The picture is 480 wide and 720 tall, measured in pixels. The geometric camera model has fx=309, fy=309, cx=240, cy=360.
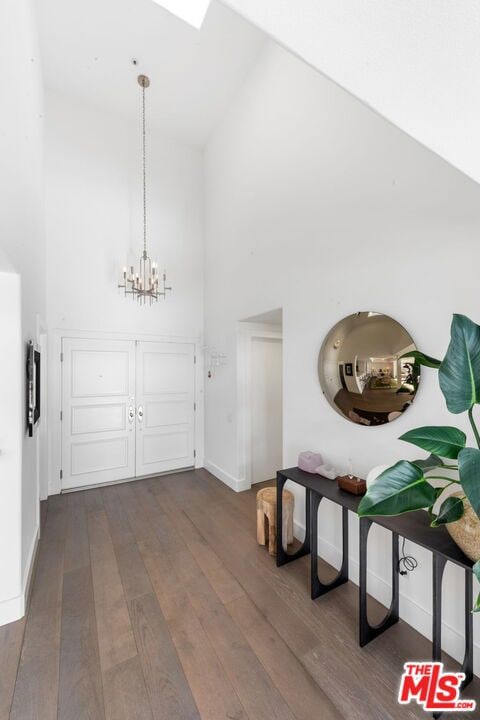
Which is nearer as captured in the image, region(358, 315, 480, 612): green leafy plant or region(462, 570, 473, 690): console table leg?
region(358, 315, 480, 612): green leafy plant

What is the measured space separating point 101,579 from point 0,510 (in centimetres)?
93

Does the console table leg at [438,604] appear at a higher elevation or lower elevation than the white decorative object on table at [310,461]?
lower

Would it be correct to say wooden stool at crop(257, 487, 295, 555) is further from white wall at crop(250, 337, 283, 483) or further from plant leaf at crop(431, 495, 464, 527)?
plant leaf at crop(431, 495, 464, 527)

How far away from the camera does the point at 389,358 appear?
207 cm

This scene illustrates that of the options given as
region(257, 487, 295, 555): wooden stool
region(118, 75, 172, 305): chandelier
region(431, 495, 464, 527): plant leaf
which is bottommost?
region(257, 487, 295, 555): wooden stool

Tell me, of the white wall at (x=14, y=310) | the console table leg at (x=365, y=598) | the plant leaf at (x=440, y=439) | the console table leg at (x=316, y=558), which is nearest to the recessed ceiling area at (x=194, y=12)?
the white wall at (x=14, y=310)

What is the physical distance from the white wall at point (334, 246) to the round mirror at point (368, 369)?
3.0 inches

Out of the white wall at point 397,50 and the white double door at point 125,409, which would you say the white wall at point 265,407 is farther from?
the white wall at point 397,50

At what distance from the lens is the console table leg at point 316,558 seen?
7.04 feet

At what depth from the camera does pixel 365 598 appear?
5.87ft

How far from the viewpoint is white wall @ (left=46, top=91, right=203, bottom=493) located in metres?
4.05

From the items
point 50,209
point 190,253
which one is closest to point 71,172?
point 50,209
